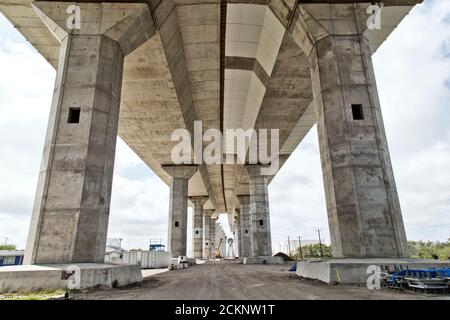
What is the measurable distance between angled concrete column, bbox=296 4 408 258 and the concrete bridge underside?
0.04m

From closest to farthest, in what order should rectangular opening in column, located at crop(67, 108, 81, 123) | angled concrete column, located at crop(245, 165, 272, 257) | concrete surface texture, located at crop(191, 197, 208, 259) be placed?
rectangular opening in column, located at crop(67, 108, 81, 123), angled concrete column, located at crop(245, 165, 272, 257), concrete surface texture, located at crop(191, 197, 208, 259)

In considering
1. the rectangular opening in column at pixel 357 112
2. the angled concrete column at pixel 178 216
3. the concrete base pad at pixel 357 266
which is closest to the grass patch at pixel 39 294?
the concrete base pad at pixel 357 266

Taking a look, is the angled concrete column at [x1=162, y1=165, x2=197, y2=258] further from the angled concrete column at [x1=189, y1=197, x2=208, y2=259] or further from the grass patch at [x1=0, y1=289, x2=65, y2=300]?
the grass patch at [x1=0, y1=289, x2=65, y2=300]

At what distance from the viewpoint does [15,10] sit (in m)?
12.9

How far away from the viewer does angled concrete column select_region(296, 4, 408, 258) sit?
32.9ft

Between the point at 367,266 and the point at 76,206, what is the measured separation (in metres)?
9.85

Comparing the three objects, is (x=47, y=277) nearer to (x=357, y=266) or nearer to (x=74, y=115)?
(x=74, y=115)

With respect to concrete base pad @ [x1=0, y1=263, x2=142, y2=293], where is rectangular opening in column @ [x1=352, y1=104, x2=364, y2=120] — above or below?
above

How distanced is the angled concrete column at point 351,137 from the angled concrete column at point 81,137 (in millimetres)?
8074
